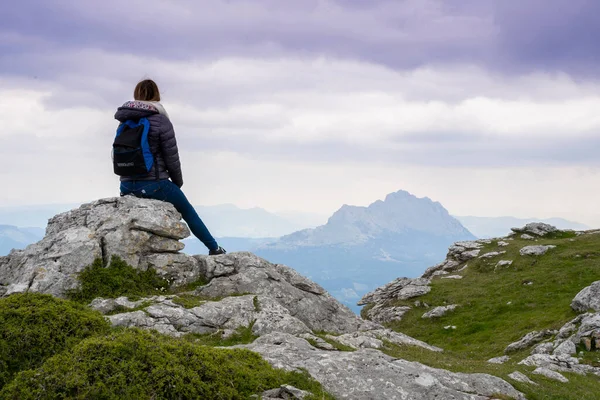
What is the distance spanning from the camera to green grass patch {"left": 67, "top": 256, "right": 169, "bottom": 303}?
2144 centimetres

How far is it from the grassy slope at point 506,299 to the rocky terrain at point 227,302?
2058cm

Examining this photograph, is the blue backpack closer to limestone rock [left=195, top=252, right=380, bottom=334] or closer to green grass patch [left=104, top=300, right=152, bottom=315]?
limestone rock [left=195, top=252, right=380, bottom=334]

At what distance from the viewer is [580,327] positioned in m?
37.7

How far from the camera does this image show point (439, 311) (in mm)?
61094

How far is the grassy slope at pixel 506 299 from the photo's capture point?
161 feet

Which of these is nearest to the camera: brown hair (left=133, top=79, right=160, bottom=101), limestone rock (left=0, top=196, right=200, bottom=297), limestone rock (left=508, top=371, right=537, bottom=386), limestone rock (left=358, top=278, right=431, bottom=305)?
limestone rock (left=508, top=371, right=537, bottom=386)

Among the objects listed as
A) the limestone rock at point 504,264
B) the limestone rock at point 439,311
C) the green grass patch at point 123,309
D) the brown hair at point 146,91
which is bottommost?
the limestone rock at point 439,311

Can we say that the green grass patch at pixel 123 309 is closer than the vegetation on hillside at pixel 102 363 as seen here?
No

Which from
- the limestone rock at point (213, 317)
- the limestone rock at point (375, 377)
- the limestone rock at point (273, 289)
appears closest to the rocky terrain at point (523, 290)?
the limestone rock at point (273, 289)

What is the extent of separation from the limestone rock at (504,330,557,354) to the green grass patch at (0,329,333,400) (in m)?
37.8

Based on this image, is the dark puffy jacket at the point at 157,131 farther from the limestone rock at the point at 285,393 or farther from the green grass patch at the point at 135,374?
the limestone rock at the point at 285,393

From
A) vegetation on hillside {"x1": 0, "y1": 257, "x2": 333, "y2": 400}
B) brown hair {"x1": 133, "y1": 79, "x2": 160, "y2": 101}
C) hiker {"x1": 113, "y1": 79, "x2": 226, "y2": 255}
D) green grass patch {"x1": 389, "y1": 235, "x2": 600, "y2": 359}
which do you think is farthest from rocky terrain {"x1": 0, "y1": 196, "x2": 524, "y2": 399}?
green grass patch {"x1": 389, "y1": 235, "x2": 600, "y2": 359}

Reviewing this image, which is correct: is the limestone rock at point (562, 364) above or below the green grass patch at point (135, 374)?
below

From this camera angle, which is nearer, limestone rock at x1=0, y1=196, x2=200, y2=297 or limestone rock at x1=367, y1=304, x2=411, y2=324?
limestone rock at x1=0, y1=196, x2=200, y2=297
